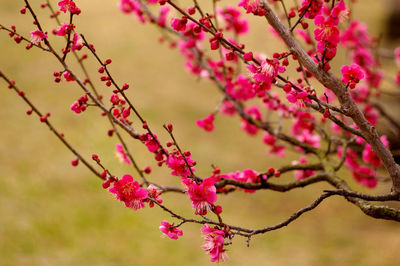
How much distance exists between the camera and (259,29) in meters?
9.64

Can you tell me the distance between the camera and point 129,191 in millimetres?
1321

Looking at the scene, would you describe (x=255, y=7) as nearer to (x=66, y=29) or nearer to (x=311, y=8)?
(x=311, y=8)

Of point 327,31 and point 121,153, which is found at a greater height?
point 121,153

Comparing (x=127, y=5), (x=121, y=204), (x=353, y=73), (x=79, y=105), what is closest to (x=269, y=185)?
(x=353, y=73)

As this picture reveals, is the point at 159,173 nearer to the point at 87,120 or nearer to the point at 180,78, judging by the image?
the point at 87,120

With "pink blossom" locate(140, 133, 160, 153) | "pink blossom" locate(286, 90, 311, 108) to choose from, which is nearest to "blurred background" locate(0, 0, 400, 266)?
"pink blossom" locate(286, 90, 311, 108)

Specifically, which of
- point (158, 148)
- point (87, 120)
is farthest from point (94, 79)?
point (158, 148)

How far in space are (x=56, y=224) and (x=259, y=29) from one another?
703 centimetres

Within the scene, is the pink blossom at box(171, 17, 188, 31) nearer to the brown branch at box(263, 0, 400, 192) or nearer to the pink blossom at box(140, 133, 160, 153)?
the brown branch at box(263, 0, 400, 192)

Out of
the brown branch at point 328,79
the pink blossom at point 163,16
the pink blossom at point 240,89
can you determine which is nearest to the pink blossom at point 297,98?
the brown branch at point 328,79

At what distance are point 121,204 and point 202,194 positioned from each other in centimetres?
380

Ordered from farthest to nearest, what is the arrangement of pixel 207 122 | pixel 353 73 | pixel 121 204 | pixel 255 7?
pixel 121 204
pixel 207 122
pixel 353 73
pixel 255 7

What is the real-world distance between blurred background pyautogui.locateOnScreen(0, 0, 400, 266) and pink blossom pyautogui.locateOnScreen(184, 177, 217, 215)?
2.37 metres

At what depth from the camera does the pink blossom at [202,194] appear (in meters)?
1.29
